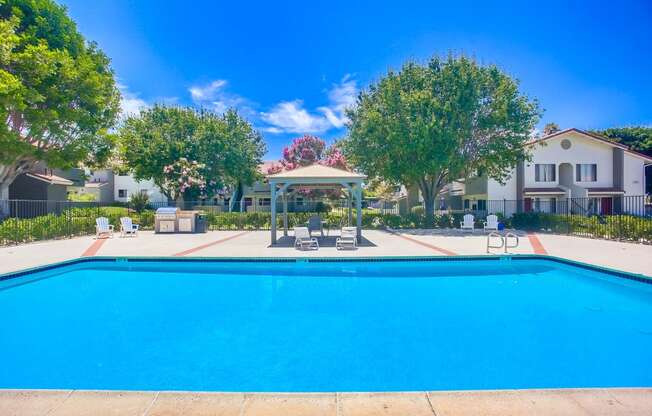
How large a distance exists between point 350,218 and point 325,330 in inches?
526

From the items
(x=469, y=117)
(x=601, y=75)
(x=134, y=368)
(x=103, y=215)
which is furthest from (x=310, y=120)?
(x=134, y=368)

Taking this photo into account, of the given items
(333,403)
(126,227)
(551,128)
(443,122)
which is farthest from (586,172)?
(126,227)

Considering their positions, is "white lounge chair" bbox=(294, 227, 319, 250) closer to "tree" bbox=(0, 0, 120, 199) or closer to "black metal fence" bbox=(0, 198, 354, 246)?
"black metal fence" bbox=(0, 198, 354, 246)

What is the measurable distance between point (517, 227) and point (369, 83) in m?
14.7

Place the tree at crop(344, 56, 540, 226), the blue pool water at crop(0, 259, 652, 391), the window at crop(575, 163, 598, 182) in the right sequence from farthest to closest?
the window at crop(575, 163, 598, 182) < the tree at crop(344, 56, 540, 226) < the blue pool water at crop(0, 259, 652, 391)

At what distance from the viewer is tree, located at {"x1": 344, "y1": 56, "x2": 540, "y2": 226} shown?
1969cm

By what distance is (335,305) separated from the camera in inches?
276

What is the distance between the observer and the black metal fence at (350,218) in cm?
1460

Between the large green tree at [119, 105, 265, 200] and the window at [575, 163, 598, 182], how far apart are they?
29.1 metres

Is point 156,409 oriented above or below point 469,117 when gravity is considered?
below

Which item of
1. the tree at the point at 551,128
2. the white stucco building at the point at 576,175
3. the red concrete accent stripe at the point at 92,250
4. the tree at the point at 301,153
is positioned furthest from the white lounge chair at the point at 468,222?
the tree at the point at 551,128

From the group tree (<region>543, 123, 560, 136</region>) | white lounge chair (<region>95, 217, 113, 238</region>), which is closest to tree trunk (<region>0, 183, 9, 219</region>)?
white lounge chair (<region>95, 217, 113, 238</region>)

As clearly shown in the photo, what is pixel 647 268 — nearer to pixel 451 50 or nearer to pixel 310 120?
pixel 451 50

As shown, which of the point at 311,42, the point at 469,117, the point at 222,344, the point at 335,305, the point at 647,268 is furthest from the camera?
the point at 469,117
